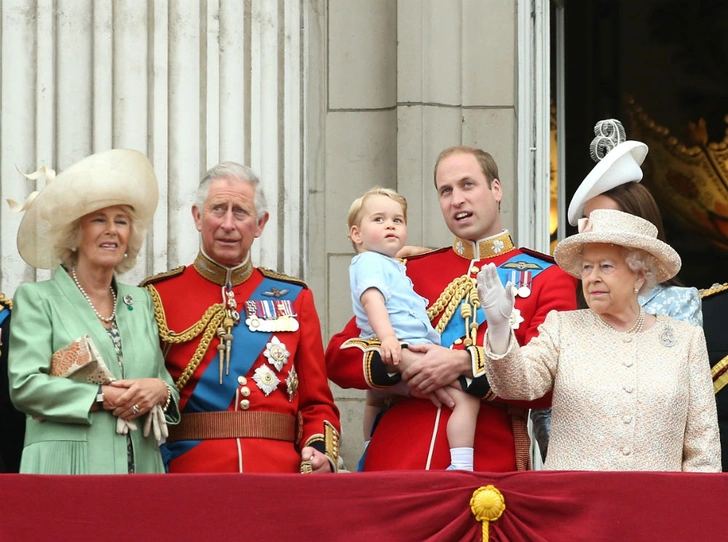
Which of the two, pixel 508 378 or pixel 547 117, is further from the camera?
pixel 547 117

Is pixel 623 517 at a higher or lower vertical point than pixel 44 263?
lower

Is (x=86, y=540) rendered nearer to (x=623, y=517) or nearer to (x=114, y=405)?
(x=114, y=405)

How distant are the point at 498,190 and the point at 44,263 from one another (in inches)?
59.2

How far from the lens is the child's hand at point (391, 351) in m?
5.05

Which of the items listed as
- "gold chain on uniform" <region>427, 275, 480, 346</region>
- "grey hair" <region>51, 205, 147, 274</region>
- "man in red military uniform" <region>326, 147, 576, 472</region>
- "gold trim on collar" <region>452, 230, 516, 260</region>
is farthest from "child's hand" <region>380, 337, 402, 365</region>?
"grey hair" <region>51, 205, 147, 274</region>

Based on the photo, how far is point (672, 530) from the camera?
436 cm

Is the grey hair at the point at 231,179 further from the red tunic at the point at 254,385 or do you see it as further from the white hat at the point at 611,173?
the white hat at the point at 611,173

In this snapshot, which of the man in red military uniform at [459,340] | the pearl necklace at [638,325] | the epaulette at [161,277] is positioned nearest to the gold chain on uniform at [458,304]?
the man in red military uniform at [459,340]

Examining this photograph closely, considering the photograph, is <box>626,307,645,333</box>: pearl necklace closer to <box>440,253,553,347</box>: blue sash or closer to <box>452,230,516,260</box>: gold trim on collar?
<box>440,253,553,347</box>: blue sash

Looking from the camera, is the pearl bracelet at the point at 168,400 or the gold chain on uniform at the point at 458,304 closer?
the pearl bracelet at the point at 168,400

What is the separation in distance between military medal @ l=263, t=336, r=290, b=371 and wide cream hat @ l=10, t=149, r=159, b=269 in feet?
1.81

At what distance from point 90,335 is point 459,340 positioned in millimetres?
1205

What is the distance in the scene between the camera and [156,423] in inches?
189

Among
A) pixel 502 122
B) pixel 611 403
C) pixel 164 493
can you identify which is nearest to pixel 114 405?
pixel 164 493
